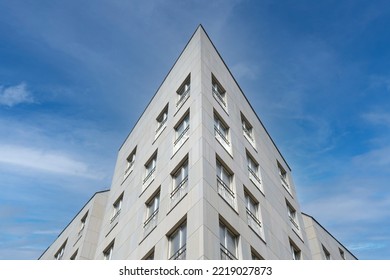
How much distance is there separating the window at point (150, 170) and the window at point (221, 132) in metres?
4.12

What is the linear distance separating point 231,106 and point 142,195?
24.2 feet

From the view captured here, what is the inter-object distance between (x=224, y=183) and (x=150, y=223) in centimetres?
395

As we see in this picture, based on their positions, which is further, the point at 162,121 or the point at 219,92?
the point at 162,121

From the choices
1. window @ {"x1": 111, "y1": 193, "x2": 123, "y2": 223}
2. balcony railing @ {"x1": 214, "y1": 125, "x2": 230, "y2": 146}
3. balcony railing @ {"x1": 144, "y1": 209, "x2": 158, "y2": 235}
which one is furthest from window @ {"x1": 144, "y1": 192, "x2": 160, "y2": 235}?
window @ {"x1": 111, "y1": 193, "x2": 123, "y2": 223}

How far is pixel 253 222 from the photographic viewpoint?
18.9m

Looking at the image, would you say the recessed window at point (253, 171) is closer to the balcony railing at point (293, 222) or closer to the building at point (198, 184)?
the building at point (198, 184)

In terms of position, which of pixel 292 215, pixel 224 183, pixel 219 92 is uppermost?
pixel 219 92

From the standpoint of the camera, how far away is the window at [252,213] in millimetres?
18647

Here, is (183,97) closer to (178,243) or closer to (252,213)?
(252,213)

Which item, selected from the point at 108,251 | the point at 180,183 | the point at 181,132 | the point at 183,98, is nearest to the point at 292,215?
the point at 181,132

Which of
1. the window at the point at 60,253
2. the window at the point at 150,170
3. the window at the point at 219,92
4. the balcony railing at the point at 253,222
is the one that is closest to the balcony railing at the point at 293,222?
the balcony railing at the point at 253,222

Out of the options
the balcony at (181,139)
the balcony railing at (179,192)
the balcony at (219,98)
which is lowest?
the balcony railing at (179,192)

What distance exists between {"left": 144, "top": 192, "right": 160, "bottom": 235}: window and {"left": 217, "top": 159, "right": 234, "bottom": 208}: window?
3361mm
